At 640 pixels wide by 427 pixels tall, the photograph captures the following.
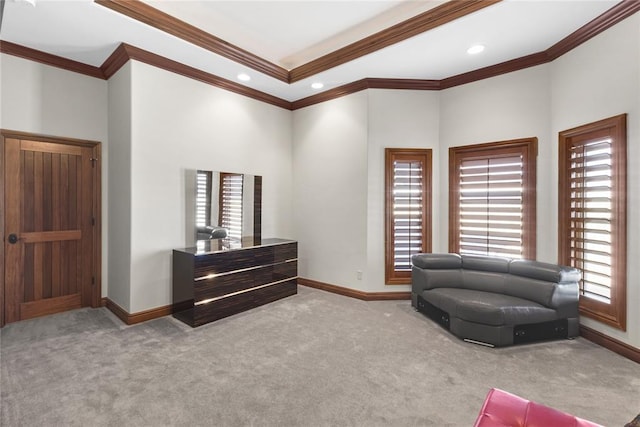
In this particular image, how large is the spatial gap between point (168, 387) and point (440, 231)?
3.74 metres

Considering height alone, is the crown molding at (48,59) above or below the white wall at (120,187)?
above

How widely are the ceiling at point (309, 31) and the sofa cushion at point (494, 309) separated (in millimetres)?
2769

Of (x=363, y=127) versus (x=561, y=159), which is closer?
(x=561, y=159)

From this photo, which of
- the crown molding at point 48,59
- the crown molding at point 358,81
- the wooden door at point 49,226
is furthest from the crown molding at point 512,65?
the wooden door at point 49,226

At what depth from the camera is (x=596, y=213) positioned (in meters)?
3.08

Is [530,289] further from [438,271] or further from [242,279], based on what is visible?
[242,279]

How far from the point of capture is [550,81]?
3615mm

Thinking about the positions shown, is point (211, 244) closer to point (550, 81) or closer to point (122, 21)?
point (122, 21)

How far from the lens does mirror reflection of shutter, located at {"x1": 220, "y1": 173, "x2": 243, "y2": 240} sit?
427 cm

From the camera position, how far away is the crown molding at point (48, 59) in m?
3.34

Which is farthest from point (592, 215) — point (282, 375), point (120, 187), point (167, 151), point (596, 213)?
point (120, 187)

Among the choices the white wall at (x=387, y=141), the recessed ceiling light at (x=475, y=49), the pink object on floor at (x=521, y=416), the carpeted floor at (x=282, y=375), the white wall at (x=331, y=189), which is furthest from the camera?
the white wall at (x=331, y=189)

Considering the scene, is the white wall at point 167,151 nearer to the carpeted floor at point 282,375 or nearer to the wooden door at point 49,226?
the carpeted floor at point 282,375

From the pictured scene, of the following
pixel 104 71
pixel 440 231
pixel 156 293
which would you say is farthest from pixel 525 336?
pixel 104 71
